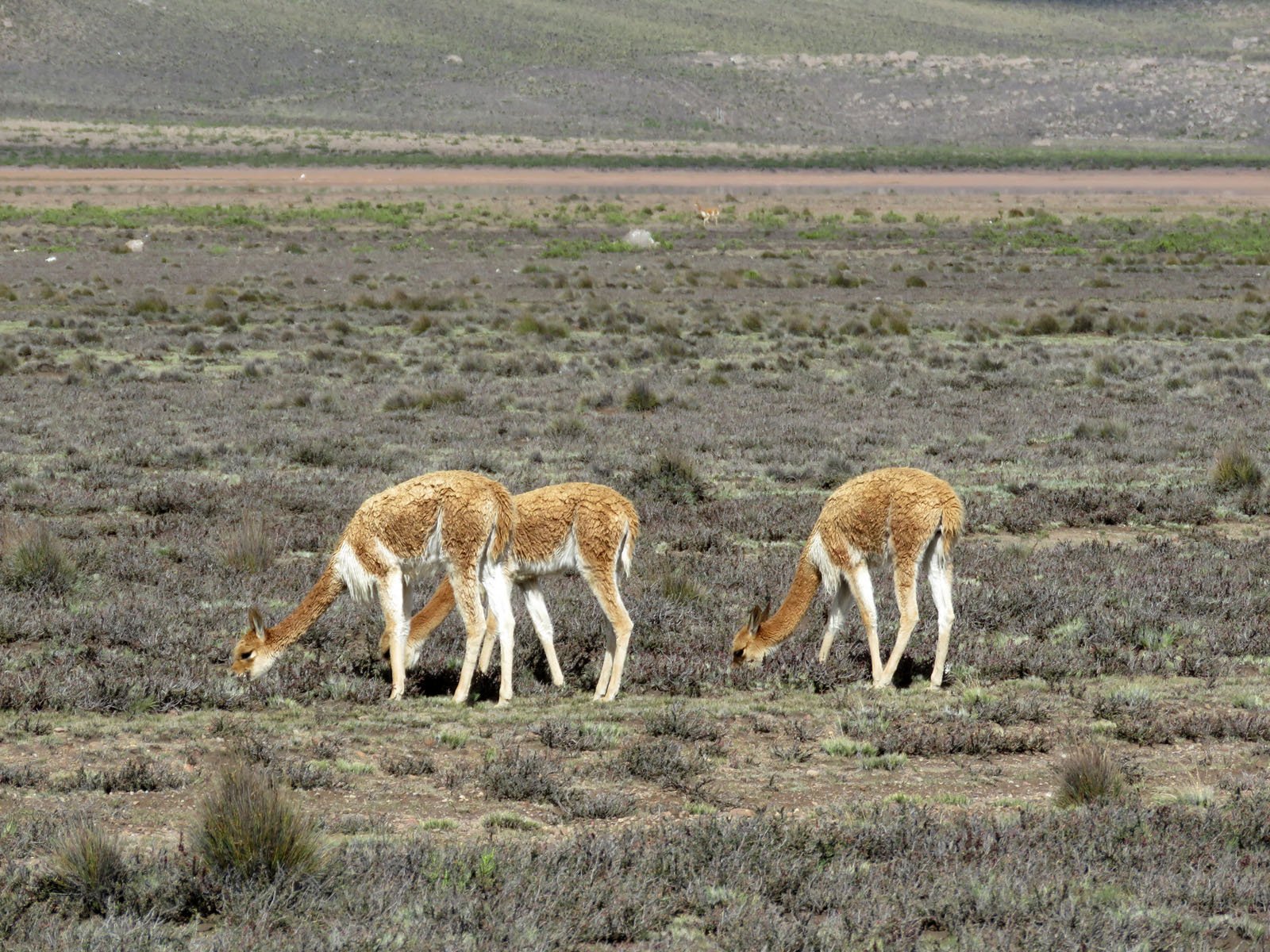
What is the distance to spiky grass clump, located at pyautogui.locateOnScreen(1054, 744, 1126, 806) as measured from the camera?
20.9 ft

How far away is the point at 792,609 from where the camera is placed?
8.52m

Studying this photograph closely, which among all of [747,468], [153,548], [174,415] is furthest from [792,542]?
[174,415]

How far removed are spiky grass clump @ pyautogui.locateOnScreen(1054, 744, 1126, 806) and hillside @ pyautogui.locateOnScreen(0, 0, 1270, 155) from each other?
110 meters

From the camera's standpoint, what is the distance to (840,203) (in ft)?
216

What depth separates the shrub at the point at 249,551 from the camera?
35.6 ft

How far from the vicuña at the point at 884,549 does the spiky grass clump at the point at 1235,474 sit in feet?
24.5

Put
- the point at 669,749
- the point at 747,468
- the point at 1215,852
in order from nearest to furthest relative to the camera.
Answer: the point at 1215,852 < the point at 669,749 < the point at 747,468

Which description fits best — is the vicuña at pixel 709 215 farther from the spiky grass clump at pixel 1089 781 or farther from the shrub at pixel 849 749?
the spiky grass clump at pixel 1089 781

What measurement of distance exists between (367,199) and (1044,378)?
46144 millimetres

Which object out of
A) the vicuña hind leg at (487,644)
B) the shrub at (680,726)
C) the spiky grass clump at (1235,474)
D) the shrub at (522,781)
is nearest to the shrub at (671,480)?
the spiky grass clump at (1235,474)

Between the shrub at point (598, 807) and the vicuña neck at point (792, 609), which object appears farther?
the vicuña neck at point (792, 609)

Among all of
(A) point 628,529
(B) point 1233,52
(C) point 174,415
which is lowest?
(C) point 174,415

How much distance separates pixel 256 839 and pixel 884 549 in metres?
4.31

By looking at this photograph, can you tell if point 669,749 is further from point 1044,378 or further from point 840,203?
point 840,203
